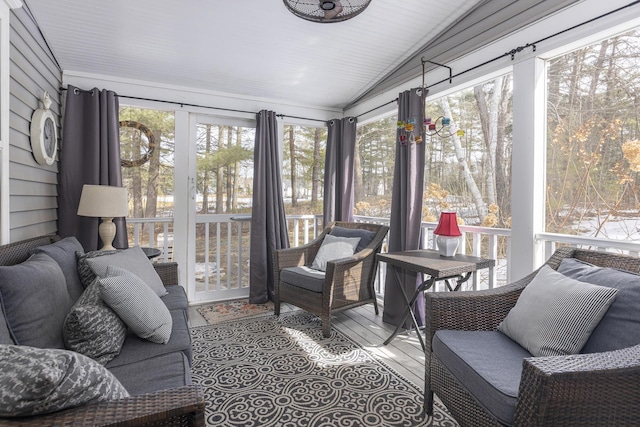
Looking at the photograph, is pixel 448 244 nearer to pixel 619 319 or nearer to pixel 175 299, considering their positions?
pixel 619 319

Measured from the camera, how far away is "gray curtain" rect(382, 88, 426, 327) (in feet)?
9.81

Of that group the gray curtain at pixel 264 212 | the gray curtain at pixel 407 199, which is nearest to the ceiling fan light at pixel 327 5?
the gray curtain at pixel 407 199

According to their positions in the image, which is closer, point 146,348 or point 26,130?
point 146,348

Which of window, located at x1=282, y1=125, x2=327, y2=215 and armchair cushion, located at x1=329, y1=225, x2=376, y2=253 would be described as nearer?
armchair cushion, located at x1=329, y1=225, x2=376, y2=253

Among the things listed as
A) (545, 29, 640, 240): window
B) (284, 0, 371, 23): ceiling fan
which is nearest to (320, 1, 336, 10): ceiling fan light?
(284, 0, 371, 23): ceiling fan

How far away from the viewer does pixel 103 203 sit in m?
2.70

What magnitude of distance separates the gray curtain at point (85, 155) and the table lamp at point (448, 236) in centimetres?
281

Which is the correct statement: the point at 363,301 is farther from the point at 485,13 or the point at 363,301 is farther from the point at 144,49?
the point at 144,49

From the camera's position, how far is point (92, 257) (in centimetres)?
204

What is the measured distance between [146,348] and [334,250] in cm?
193

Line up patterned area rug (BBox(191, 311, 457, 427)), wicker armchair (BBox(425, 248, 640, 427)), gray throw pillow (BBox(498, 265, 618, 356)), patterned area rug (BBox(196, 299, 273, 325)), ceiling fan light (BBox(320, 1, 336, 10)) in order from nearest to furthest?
1. wicker armchair (BBox(425, 248, 640, 427))
2. gray throw pillow (BBox(498, 265, 618, 356))
3. patterned area rug (BBox(191, 311, 457, 427))
4. ceiling fan light (BBox(320, 1, 336, 10))
5. patterned area rug (BBox(196, 299, 273, 325))

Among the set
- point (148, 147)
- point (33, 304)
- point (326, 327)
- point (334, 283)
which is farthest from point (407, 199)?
point (148, 147)

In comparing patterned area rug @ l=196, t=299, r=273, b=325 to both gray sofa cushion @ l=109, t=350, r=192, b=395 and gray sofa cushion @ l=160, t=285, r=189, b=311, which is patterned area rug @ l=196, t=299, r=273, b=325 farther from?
gray sofa cushion @ l=109, t=350, r=192, b=395

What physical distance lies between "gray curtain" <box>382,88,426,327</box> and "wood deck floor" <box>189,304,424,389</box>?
19cm
